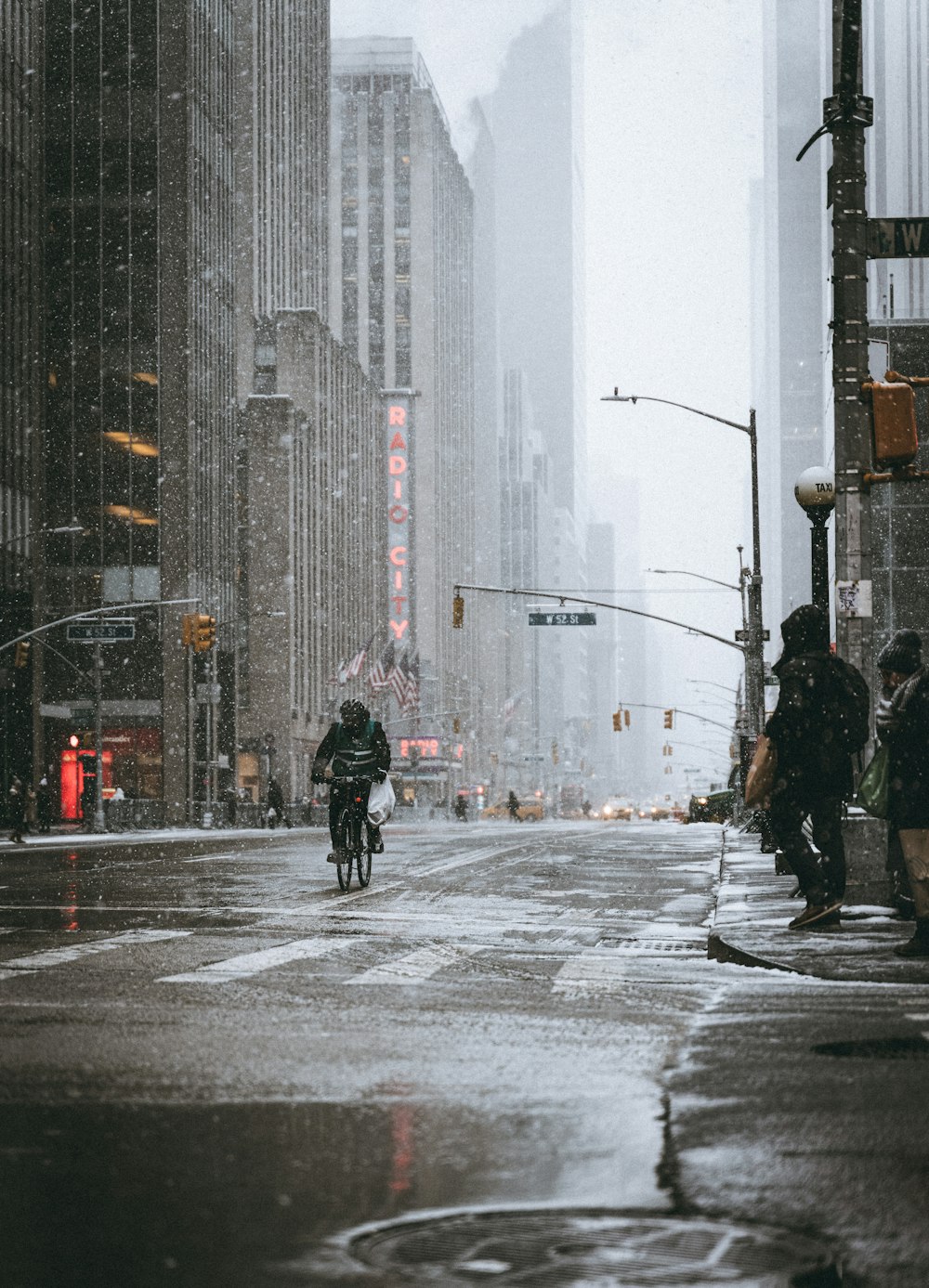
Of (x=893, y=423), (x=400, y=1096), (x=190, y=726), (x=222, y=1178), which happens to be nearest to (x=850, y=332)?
(x=893, y=423)

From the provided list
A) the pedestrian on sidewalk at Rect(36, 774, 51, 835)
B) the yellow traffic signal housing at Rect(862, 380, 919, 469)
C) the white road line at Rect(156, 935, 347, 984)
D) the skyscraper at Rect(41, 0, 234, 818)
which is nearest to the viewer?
the white road line at Rect(156, 935, 347, 984)

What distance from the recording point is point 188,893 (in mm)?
16703

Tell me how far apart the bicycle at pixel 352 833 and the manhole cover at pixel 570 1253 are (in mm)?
12851

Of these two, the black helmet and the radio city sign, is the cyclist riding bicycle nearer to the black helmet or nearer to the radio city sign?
the black helmet

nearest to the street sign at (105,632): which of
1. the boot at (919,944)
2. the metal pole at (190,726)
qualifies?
the metal pole at (190,726)

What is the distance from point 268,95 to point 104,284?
139 ft

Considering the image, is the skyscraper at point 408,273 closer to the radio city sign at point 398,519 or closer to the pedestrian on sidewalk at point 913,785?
the radio city sign at point 398,519

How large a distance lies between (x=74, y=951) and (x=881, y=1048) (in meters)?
5.71

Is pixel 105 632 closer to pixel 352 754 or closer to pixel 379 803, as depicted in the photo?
pixel 379 803

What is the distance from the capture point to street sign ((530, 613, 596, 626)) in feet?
173

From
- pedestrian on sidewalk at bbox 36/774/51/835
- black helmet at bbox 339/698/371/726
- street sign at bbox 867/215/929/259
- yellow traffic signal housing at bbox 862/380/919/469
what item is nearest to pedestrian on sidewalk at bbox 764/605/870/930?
yellow traffic signal housing at bbox 862/380/919/469

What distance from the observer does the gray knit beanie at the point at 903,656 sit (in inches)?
424

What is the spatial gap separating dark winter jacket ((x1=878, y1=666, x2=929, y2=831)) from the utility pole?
137 inches

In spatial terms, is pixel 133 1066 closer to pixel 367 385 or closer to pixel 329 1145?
pixel 329 1145
